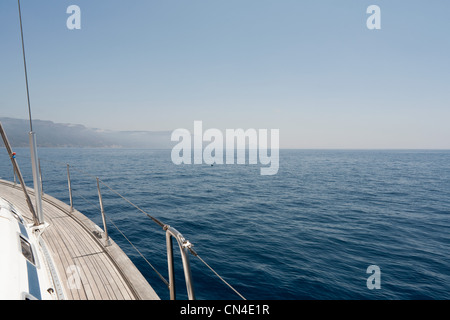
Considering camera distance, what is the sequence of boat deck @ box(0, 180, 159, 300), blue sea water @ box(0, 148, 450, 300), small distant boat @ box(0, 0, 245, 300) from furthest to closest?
1. blue sea water @ box(0, 148, 450, 300)
2. boat deck @ box(0, 180, 159, 300)
3. small distant boat @ box(0, 0, 245, 300)

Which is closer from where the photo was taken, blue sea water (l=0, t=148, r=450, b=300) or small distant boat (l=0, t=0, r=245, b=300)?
small distant boat (l=0, t=0, r=245, b=300)

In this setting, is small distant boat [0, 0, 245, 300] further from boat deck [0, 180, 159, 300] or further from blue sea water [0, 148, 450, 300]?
blue sea water [0, 148, 450, 300]

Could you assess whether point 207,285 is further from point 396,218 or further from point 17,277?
point 396,218

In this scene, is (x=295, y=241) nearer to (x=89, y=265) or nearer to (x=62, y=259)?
(x=89, y=265)

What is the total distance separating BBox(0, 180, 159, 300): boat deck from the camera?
12.0 ft

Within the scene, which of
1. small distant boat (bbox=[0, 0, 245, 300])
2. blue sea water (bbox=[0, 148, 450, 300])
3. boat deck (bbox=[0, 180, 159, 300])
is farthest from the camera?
blue sea water (bbox=[0, 148, 450, 300])

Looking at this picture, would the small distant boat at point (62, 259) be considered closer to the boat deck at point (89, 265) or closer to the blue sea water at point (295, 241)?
the boat deck at point (89, 265)

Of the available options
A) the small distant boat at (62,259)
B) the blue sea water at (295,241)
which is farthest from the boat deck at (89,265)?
the blue sea water at (295,241)

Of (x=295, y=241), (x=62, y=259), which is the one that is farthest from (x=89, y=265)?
(x=295, y=241)

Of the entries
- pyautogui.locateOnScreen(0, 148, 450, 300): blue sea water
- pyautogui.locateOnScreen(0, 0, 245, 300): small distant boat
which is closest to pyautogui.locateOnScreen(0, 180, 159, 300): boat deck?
Result: pyautogui.locateOnScreen(0, 0, 245, 300): small distant boat

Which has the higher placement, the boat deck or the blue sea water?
the boat deck

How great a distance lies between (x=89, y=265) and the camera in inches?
175

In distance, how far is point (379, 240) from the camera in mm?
12484
